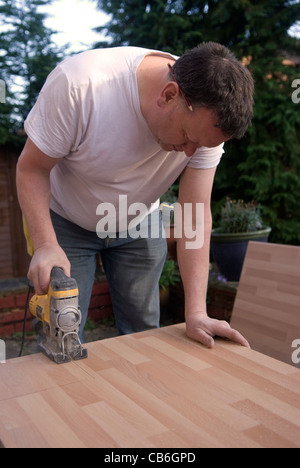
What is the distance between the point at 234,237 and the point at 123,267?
1823 mm

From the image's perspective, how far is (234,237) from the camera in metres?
3.48

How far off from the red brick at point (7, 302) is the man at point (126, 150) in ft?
5.52

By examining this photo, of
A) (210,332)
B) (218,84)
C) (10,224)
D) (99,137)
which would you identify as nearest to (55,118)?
(99,137)

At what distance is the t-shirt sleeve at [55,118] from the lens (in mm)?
1283

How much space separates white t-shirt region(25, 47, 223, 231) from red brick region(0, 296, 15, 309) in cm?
186

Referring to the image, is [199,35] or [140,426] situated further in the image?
[199,35]

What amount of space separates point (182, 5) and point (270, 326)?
13.1ft

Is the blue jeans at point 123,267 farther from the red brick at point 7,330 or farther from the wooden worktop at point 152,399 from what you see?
the red brick at point 7,330

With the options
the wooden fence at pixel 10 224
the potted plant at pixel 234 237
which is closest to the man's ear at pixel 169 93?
the potted plant at pixel 234 237

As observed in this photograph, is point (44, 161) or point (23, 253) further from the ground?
point (44, 161)

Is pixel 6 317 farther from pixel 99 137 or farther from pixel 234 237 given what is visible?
pixel 99 137

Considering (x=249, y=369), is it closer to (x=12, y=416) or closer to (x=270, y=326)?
(x=270, y=326)
